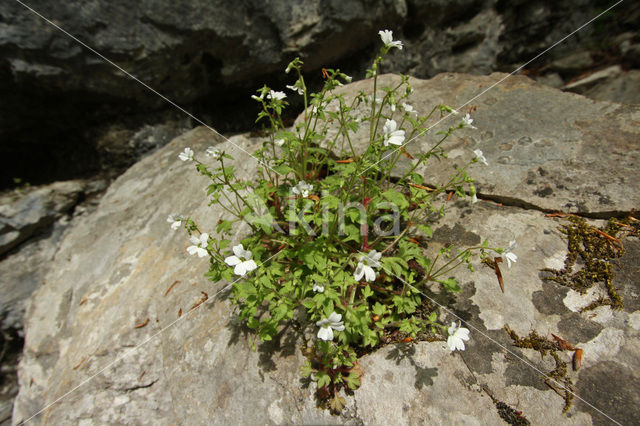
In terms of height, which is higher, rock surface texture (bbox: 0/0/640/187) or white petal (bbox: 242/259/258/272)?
rock surface texture (bbox: 0/0/640/187)

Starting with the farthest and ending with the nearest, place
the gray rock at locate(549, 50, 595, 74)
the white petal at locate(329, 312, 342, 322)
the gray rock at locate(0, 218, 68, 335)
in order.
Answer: the gray rock at locate(549, 50, 595, 74) < the gray rock at locate(0, 218, 68, 335) < the white petal at locate(329, 312, 342, 322)

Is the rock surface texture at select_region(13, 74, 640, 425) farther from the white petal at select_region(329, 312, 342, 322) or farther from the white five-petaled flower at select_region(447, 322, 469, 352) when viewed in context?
the white petal at select_region(329, 312, 342, 322)

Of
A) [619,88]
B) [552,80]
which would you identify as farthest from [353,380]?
[552,80]

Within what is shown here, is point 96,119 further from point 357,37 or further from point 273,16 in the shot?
point 357,37

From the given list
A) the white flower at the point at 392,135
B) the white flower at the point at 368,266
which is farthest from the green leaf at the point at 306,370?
the white flower at the point at 392,135

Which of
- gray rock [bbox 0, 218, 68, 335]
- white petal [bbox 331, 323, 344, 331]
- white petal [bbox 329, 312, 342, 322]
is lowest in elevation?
gray rock [bbox 0, 218, 68, 335]

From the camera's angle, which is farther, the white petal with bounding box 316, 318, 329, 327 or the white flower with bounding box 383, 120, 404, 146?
the white flower with bounding box 383, 120, 404, 146

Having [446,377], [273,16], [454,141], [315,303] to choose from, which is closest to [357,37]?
[273,16]

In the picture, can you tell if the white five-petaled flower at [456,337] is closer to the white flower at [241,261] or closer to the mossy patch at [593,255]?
the mossy patch at [593,255]

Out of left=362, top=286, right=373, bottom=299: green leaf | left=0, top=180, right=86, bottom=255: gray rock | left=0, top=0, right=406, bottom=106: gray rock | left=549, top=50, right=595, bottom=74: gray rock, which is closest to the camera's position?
left=362, top=286, right=373, bottom=299: green leaf

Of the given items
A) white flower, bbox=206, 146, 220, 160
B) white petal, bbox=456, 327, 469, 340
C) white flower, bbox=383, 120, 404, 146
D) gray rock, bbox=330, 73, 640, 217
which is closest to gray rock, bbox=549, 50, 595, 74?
gray rock, bbox=330, 73, 640, 217
